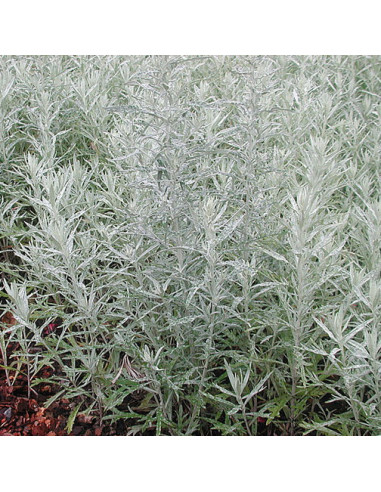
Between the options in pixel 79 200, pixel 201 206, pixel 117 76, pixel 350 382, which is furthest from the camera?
pixel 117 76

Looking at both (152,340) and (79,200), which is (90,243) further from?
(152,340)

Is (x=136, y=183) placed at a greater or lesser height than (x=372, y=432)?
greater

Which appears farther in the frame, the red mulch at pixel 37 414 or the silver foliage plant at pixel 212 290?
the red mulch at pixel 37 414

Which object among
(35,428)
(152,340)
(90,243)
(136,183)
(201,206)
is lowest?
(35,428)

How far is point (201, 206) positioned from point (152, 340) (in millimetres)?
432

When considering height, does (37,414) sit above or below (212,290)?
below

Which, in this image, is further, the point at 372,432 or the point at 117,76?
the point at 117,76

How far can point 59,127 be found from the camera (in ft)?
8.02

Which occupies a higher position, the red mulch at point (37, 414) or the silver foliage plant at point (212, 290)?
the silver foliage plant at point (212, 290)

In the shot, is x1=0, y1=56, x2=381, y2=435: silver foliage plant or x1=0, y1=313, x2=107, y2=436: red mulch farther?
x1=0, y1=313, x2=107, y2=436: red mulch

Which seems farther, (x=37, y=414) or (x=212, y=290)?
(x=37, y=414)

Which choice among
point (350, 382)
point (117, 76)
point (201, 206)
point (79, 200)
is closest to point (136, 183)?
point (201, 206)

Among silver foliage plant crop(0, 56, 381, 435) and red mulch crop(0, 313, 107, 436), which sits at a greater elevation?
silver foliage plant crop(0, 56, 381, 435)
